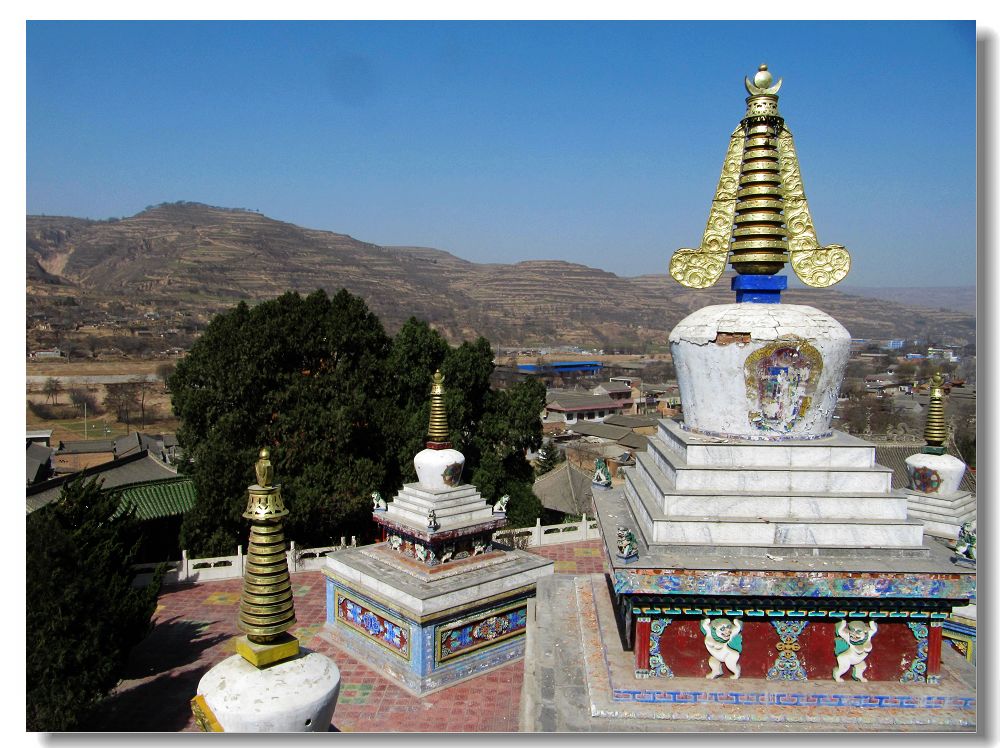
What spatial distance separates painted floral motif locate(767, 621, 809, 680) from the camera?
7.64 metres

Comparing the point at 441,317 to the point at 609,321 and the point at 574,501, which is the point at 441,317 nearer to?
the point at 609,321

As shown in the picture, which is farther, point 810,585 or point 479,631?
point 479,631

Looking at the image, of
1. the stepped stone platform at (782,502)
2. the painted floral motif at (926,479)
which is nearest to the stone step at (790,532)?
the stepped stone platform at (782,502)

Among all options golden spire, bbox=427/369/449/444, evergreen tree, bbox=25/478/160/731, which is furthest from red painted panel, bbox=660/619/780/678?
evergreen tree, bbox=25/478/160/731

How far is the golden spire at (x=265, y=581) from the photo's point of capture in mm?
5910

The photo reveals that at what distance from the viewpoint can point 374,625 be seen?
513 inches

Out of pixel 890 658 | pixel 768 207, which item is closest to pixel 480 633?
pixel 890 658

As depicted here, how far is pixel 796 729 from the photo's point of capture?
7141 millimetres

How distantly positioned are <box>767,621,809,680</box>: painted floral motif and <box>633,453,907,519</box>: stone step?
1222 mm

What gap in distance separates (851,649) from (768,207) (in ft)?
16.5

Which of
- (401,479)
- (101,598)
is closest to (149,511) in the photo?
(401,479)

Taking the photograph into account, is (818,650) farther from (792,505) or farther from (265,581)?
(265,581)

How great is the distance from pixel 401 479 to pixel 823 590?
15187mm

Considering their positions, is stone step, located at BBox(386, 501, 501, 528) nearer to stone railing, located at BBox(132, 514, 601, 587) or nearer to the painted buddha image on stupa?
stone railing, located at BBox(132, 514, 601, 587)
